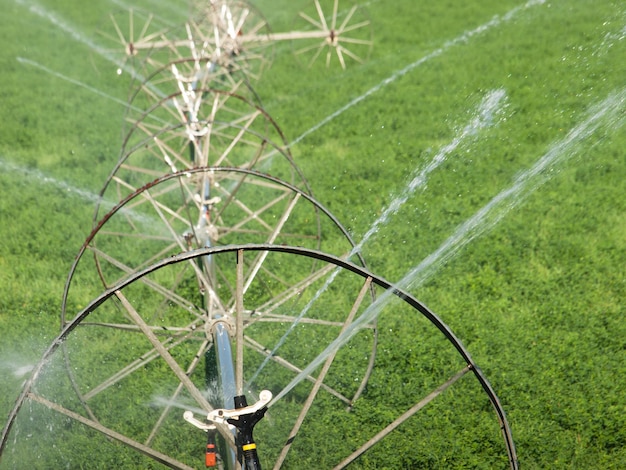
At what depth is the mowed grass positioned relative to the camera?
4.84m

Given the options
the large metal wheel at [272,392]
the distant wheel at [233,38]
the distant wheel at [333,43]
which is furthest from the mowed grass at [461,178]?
the distant wheel at [233,38]

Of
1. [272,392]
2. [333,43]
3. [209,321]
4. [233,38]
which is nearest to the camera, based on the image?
[209,321]

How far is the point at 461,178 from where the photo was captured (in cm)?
749

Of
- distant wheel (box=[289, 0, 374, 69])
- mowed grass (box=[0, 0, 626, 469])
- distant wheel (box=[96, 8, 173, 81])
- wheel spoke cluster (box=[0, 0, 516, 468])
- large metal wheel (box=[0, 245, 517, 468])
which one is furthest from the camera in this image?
distant wheel (box=[289, 0, 374, 69])

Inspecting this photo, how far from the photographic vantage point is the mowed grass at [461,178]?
191 inches

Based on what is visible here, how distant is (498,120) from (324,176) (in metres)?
3.09

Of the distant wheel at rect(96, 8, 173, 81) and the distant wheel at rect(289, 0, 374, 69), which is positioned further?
the distant wheel at rect(289, 0, 374, 69)

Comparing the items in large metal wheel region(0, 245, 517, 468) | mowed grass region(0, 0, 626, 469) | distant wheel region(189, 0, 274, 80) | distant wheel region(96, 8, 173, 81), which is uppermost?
distant wheel region(96, 8, 173, 81)

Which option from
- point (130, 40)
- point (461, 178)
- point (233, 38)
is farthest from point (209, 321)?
point (130, 40)

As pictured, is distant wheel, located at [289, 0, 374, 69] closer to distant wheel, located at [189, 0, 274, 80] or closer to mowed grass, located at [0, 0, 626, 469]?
mowed grass, located at [0, 0, 626, 469]

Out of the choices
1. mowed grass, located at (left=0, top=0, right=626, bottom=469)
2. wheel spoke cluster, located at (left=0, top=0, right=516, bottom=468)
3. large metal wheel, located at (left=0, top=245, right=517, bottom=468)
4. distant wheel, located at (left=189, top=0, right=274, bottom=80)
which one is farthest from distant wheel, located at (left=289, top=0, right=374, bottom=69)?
large metal wheel, located at (left=0, top=245, right=517, bottom=468)

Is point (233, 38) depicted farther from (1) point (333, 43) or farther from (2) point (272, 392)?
(2) point (272, 392)

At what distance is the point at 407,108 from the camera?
934 cm

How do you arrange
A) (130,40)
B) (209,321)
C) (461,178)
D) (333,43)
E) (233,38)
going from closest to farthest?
(209,321), (461,178), (233,38), (333,43), (130,40)
